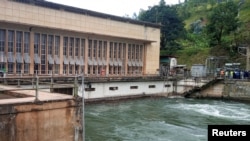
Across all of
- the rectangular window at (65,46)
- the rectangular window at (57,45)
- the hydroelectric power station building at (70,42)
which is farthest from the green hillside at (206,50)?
the rectangular window at (57,45)

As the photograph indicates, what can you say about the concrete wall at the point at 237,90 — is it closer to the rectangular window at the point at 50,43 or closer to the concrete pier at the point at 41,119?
the rectangular window at the point at 50,43

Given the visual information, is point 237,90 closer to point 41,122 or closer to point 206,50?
point 206,50

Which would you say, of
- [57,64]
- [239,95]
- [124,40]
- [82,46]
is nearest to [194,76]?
[239,95]

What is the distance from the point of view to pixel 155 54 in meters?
36.9

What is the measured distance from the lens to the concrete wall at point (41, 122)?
6.24 m

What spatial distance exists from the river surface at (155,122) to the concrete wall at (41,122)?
555 centimetres

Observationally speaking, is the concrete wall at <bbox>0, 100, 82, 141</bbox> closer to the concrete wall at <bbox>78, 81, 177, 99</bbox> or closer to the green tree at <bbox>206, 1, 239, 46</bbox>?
the concrete wall at <bbox>78, 81, 177, 99</bbox>

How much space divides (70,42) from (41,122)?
71.6 ft

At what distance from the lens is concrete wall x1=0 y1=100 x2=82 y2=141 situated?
20.5ft

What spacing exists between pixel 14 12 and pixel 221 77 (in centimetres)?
2212

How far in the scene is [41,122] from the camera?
6.85 m

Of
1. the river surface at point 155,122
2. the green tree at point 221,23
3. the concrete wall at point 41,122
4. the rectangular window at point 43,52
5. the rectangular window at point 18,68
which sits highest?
the green tree at point 221,23

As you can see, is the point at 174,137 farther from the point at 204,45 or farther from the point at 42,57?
the point at 204,45

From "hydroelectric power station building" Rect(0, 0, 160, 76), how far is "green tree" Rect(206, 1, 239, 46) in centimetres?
1162
